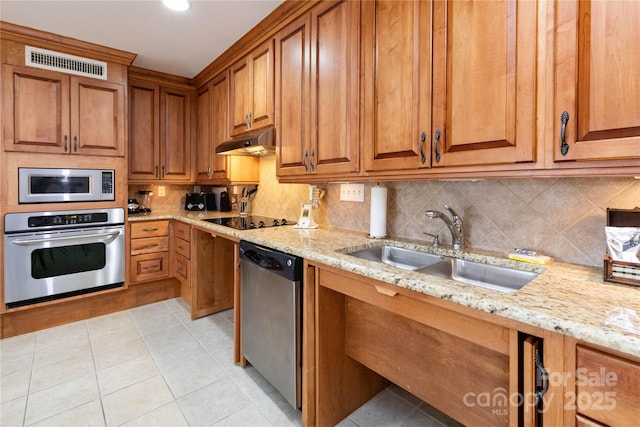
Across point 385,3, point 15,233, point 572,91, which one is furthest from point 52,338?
point 572,91

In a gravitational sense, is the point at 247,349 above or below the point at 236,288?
below

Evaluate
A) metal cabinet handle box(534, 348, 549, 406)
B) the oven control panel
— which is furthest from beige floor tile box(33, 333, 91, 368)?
metal cabinet handle box(534, 348, 549, 406)

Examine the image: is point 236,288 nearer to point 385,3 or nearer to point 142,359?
point 142,359

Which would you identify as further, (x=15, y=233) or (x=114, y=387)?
(x=15, y=233)

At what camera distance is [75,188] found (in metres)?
2.60

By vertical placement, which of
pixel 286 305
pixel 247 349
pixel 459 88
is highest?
pixel 459 88

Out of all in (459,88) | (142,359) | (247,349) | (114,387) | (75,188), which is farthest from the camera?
(75,188)

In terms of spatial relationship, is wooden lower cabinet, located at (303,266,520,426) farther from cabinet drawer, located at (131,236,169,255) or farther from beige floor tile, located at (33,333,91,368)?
cabinet drawer, located at (131,236,169,255)

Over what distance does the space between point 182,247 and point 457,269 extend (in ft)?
8.19

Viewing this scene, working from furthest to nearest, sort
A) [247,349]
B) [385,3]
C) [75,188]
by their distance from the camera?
1. [75,188]
2. [247,349]
3. [385,3]

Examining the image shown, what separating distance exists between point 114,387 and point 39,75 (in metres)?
2.45

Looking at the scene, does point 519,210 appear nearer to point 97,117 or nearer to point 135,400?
point 135,400

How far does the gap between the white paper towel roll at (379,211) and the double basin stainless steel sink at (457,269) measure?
0.12 m

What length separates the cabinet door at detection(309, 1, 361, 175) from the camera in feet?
5.20
